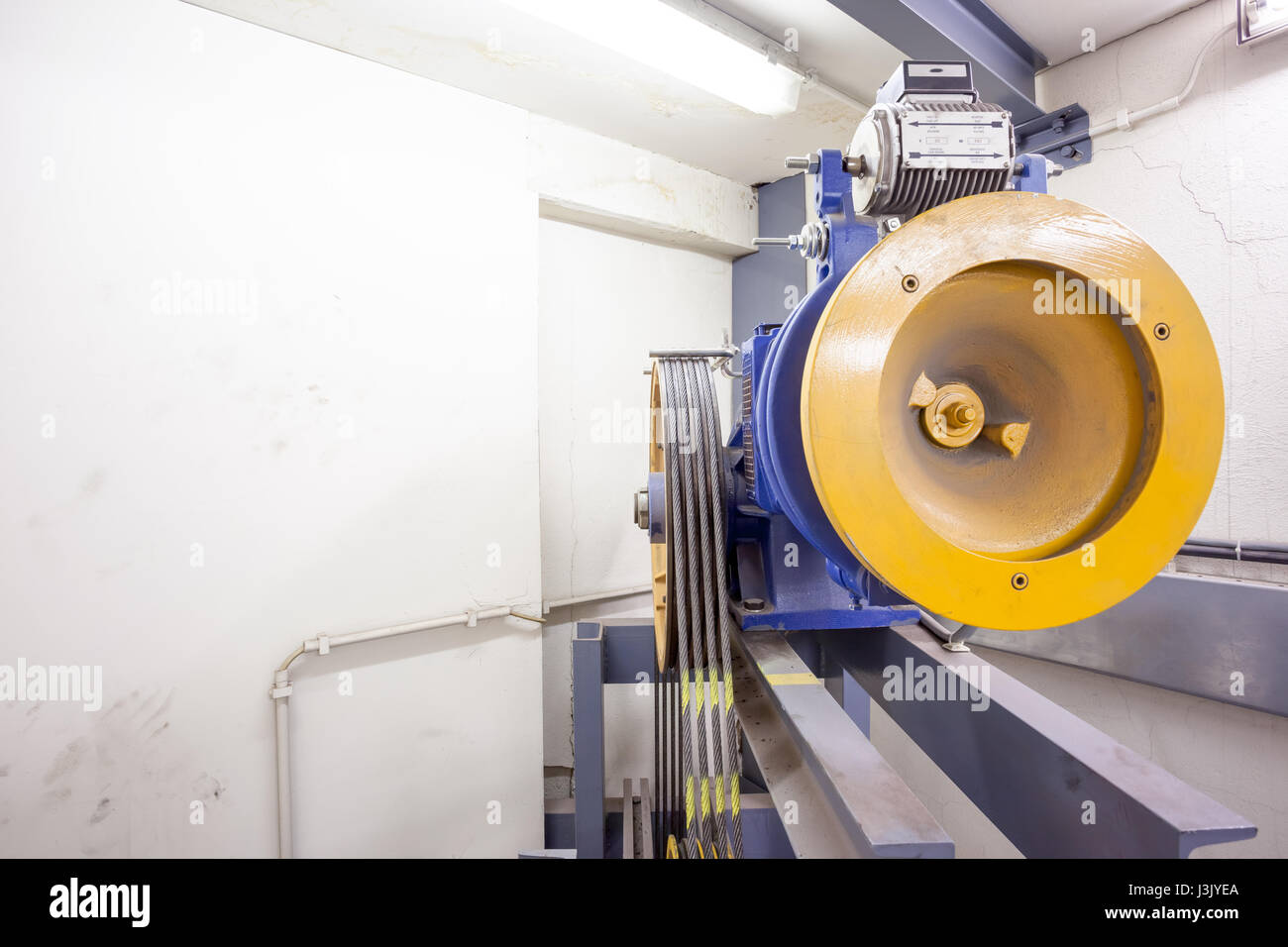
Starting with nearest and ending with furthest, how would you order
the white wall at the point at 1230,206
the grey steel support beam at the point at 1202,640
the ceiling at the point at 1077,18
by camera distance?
1. the grey steel support beam at the point at 1202,640
2. the white wall at the point at 1230,206
3. the ceiling at the point at 1077,18

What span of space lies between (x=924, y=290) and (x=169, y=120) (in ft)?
6.10

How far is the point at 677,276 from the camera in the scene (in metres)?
2.62

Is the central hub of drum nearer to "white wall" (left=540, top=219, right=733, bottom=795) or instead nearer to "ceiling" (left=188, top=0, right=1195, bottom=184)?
"ceiling" (left=188, top=0, right=1195, bottom=184)

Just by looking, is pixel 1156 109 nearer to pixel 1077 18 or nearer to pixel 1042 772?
pixel 1077 18

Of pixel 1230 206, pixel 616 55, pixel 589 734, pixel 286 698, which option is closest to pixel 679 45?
pixel 616 55

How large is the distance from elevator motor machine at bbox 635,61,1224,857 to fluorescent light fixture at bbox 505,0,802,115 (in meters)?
1.17

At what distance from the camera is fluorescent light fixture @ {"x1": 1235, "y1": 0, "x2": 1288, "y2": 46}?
1304 mm

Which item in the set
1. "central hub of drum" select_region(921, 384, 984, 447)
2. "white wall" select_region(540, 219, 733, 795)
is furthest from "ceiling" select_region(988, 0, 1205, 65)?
"central hub of drum" select_region(921, 384, 984, 447)

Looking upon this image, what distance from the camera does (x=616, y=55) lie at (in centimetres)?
173

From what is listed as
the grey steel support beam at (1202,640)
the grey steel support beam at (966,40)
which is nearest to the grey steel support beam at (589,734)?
the grey steel support beam at (1202,640)

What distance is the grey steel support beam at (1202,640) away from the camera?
3.68 feet

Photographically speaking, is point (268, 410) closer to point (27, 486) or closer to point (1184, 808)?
point (27, 486)

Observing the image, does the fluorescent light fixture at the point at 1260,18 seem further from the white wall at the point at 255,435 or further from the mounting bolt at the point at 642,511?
the white wall at the point at 255,435

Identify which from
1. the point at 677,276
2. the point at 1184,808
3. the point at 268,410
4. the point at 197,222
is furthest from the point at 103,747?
the point at 677,276
